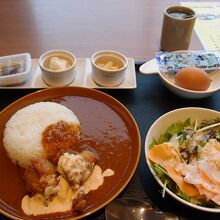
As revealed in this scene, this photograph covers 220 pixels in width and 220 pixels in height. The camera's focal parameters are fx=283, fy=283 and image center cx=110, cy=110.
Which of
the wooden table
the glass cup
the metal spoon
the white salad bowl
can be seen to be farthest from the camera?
the wooden table

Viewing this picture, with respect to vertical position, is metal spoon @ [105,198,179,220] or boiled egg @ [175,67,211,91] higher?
boiled egg @ [175,67,211,91]

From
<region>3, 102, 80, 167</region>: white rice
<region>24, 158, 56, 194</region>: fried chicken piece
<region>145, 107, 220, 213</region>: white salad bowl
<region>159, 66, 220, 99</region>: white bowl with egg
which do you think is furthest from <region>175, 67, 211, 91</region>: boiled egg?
<region>24, 158, 56, 194</region>: fried chicken piece

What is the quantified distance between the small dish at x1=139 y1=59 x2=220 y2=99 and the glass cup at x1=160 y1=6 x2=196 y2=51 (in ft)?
0.73

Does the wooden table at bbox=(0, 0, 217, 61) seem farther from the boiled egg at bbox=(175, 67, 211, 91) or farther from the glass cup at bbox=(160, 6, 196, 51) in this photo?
the boiled egg at bbox=(175, 67, 211, 91)

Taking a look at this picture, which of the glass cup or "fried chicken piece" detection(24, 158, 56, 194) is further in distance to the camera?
the glass cup

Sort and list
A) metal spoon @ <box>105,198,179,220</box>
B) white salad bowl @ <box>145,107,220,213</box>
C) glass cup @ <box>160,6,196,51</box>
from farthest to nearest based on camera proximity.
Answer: glass cup @ <box>160,6,196,51</box> < white salad bowl @ <box>145,107,220,213</box> < metal spoon @ <box>105,198,179,220</box>

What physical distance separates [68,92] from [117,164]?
0.47 m

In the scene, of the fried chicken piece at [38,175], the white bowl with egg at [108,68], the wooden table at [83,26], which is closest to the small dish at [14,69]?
the wooden table at [83,26]

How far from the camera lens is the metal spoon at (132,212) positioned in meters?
0.91

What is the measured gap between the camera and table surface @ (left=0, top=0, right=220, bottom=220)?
4.40ft

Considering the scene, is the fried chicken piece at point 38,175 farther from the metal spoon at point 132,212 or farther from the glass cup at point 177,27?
the glass cup at point 177,27

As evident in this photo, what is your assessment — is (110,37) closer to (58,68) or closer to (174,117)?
(58,68)

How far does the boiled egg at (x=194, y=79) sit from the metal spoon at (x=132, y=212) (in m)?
0.63

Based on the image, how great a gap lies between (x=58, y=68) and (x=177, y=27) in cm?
69
